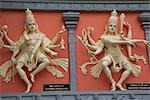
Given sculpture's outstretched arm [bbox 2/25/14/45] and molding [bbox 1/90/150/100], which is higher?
sculpture's outstretched arm [bbox 2/25/14/45]

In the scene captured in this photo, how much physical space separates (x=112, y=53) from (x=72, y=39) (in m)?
0.74

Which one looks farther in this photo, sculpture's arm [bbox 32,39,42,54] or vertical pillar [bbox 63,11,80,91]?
vertical pillar [bbox 63,11,80,91]

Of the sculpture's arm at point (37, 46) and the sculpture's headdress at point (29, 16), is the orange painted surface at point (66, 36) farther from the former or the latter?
the sculpture's arm at point (37, 46)

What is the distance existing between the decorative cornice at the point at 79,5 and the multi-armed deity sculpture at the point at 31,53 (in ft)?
0.94

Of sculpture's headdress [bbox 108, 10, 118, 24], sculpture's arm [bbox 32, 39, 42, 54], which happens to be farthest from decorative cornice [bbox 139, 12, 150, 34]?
sculpture's arm [bbox 32, 39, 42, 54]

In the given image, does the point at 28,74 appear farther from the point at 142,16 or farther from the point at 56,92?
the point at 142,16

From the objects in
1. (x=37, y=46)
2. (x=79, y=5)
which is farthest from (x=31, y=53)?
(x=79, y=5)

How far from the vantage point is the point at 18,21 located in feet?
23.0

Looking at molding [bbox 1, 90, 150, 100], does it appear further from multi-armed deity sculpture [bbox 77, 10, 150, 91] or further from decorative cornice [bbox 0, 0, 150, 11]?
decorative cornice [bbox 0, 0, 150, 11]

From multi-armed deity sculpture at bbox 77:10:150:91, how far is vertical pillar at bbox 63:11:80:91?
0.15 metres

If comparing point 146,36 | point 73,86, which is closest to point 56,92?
point 73,86

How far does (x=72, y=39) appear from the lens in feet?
22.7

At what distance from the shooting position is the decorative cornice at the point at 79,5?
7.04m

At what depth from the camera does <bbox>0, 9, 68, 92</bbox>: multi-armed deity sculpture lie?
6.54 meters
